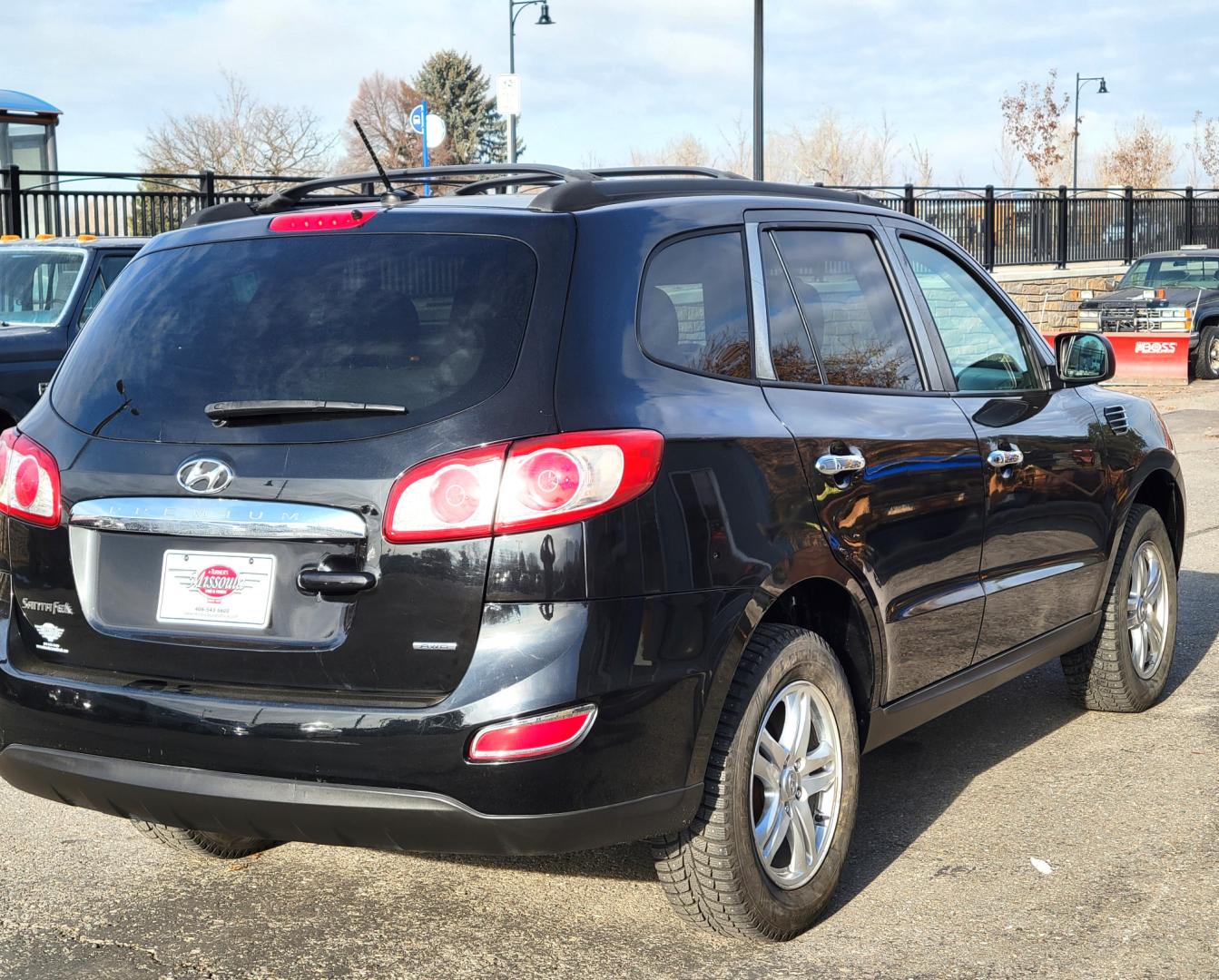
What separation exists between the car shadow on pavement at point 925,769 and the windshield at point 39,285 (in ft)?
24.6

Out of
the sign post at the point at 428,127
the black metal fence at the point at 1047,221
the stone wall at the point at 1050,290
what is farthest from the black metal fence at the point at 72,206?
the stone wall at the point at 1050,290

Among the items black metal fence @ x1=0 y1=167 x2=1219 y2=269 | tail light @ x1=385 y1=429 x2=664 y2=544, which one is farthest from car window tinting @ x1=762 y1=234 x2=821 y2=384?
black metal fence @ x1=0 y1=167 x2=1219 y2=269

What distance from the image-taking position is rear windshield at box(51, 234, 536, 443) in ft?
10.7

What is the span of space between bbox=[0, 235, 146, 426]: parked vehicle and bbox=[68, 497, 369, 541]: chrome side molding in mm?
7620

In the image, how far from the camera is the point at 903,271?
457 cm

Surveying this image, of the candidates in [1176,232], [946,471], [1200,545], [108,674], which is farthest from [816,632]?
[1176,232]

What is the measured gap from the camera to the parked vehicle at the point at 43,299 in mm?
10492

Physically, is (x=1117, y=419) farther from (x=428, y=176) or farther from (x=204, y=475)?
(x=204, y=475)

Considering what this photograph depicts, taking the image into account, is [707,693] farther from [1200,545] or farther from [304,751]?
[1200,545]

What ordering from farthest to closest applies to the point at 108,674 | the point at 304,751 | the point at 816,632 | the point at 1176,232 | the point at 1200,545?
the point at 1176,232 → the point at 1200,545 → the point at 816,632 → the point at 108,674 → the point at 304,751

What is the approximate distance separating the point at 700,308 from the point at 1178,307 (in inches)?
827

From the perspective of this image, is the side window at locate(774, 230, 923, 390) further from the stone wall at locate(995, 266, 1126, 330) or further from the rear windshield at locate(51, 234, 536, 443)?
the stone wall at locate(995, 266, 1126, 330)

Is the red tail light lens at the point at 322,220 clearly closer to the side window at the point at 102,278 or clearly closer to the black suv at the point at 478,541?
the black suv at the point at 478,541

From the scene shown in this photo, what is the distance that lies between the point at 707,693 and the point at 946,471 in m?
1.32
